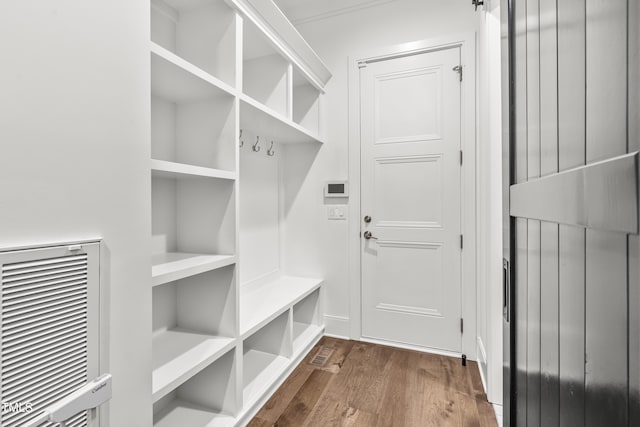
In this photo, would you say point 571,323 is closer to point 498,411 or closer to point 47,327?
point 47,327

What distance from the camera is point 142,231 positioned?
3.41 ft

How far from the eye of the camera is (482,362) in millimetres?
2062

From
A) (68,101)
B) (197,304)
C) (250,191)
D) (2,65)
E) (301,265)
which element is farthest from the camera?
(301,265)

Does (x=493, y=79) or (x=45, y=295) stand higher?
(x=493, y=79)

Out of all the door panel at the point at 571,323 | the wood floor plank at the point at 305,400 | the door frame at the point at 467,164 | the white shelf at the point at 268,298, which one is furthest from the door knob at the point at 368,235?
the door panel at the point at 571,323

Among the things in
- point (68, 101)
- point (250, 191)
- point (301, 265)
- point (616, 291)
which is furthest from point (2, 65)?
point (301, 265)

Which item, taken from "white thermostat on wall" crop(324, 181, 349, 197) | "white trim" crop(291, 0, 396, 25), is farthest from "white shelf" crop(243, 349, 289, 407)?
"white trim" crop(291, 0, 396, 25)

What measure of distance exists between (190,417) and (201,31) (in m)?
1.88

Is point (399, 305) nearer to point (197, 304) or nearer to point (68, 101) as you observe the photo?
point (197, 304)

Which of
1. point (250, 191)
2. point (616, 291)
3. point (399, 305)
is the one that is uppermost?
point (250, 191)

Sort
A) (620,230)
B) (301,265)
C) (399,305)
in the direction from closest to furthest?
(620,230) < (399,305) < (301,265)

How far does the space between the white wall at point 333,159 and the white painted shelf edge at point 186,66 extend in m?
1.27

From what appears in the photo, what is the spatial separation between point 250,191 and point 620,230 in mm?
2167
